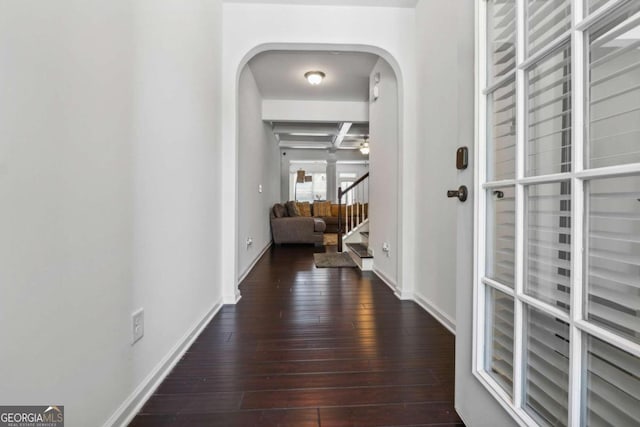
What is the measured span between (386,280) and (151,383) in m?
2.37

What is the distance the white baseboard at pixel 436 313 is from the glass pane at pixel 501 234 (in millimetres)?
1133

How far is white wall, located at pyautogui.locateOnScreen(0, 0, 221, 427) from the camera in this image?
707mm

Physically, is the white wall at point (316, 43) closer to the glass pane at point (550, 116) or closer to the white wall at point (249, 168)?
the white wall at point (249, 168)

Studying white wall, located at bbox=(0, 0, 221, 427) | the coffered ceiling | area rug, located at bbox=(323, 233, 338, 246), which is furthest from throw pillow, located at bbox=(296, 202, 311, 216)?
white wall, located at bbox=(0, 0, 221, 427)

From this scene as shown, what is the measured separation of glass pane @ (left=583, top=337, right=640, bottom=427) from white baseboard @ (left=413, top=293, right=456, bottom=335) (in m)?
1.34

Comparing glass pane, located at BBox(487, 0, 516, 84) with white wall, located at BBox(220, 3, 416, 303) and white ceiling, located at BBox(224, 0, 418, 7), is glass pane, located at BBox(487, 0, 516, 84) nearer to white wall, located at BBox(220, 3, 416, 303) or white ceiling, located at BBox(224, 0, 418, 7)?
white wall, located at BBox(220, 3, 416, 303)

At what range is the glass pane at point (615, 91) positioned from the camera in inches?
23.3

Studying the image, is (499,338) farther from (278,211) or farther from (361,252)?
(278,211)

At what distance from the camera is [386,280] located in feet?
10.4

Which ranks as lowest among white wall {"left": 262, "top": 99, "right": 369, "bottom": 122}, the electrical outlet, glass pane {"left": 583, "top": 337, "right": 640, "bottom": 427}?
the electrical outlet

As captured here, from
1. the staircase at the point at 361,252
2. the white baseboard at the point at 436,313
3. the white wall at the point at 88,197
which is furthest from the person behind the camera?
the staircase at the point at 361,252

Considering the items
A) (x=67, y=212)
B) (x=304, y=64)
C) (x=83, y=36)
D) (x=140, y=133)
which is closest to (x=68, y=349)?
(x=67, y=212)

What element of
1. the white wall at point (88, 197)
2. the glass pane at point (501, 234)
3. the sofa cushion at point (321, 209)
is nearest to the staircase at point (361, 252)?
the white wall at point (88, 197)

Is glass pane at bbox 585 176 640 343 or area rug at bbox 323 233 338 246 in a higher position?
glass pane at bbox 585 176 640 343
